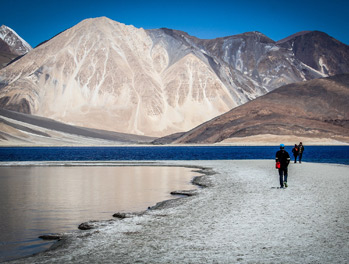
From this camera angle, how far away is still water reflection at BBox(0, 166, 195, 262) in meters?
12.0

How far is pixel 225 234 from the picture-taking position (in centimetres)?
1057

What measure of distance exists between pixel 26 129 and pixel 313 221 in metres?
132

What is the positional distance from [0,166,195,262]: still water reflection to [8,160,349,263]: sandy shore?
50.8 inches

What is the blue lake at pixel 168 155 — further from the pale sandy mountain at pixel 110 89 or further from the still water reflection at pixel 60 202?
the pale sandy mountain at pixel 110 89

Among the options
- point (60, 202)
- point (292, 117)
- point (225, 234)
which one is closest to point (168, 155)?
point (60, 202)

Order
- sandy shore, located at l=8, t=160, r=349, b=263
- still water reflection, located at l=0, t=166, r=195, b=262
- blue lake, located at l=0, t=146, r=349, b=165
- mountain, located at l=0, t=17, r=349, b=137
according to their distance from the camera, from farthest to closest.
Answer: mountain, located at l=0, t=17, r=349, b=137, blue lake, located at l=0, t=146, r=349, b=165, still water reflection, located at l=0, t=166, r=195, b=262, sandy shore, located at l=8, t=160, r=349, b=263

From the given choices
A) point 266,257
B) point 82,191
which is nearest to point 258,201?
point 266,257

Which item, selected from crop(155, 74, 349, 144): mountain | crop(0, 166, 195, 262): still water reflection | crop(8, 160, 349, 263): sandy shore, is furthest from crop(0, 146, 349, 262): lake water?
crop(155, 74, 349, 144): mountain

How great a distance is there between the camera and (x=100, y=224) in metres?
12.8

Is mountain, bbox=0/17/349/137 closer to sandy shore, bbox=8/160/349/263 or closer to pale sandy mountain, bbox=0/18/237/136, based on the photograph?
pale sandy mountain, bbox=0/18/237/136

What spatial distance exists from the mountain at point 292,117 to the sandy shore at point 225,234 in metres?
111

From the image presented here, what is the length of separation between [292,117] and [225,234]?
430 ft

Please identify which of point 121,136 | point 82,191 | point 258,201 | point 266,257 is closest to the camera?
point 266,257

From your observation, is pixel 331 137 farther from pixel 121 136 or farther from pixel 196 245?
pixel 196 245
